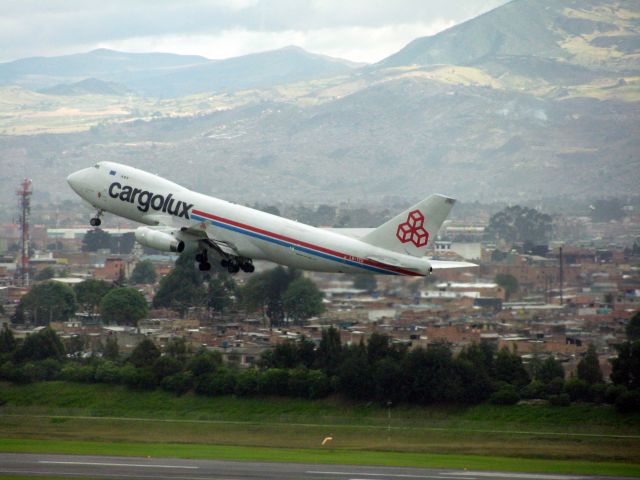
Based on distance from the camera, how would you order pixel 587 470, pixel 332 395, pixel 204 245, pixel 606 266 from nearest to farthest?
pixel 587 470 → pixel 204 245 → pixel 332 395 → pixel 606 266

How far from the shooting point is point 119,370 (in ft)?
327

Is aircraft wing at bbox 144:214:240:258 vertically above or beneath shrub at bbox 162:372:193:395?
above

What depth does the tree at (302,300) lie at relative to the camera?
10656 cm

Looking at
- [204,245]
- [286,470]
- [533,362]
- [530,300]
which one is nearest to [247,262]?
[204,245]

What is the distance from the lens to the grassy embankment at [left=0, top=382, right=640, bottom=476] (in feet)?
225

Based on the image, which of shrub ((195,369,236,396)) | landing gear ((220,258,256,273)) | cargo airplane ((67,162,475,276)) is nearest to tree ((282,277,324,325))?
shrub ((195,369,236,396))

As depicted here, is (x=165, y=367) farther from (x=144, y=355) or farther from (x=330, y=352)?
(x=330, y=352)

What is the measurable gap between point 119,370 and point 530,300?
60805 millimetres

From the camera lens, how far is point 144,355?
→ 105 m

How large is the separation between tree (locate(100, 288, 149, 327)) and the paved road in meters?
73.1

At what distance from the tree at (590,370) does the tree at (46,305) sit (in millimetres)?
64340

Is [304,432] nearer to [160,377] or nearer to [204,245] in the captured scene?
[204,245]

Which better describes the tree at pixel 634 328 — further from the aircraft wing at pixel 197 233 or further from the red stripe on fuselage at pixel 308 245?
the aircraft wing at pixel 197 233

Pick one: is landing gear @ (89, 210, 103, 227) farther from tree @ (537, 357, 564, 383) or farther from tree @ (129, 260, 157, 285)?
tree @ (129, 260, 157, 285)
